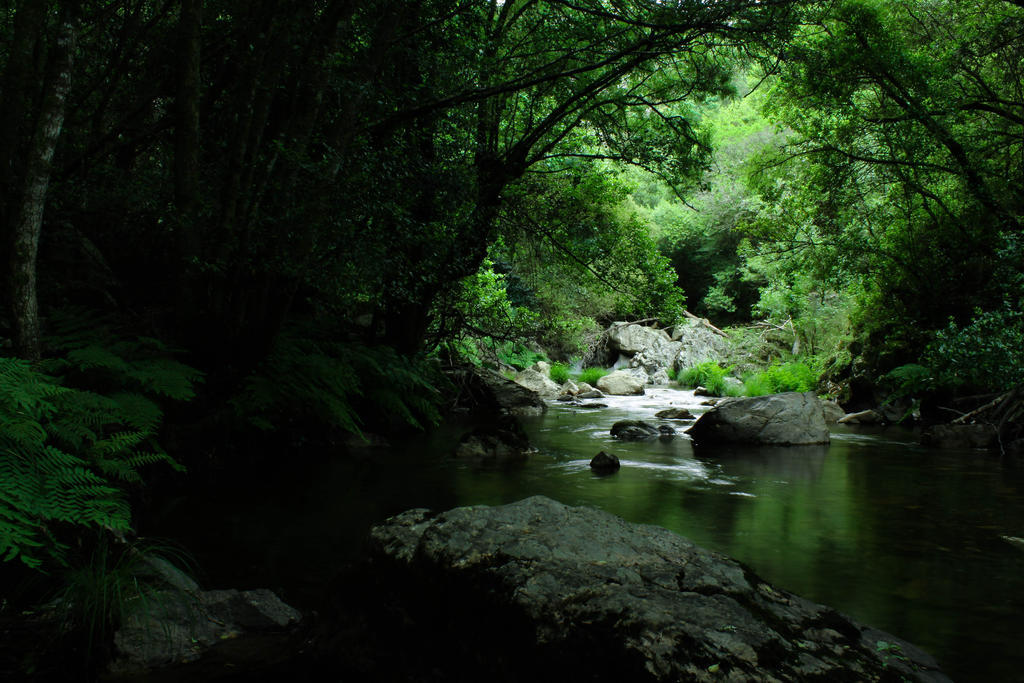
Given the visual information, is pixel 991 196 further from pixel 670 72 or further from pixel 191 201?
pixel 191 201

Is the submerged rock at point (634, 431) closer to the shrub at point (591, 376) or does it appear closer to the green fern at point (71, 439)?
the green fern at point (71, 439)

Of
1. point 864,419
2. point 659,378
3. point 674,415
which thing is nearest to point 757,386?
point 864,419

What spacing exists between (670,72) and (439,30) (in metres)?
6.29

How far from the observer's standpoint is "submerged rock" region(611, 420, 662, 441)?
11461 mm

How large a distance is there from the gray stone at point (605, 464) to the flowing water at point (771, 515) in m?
0.17

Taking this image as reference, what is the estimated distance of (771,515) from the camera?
6.11m

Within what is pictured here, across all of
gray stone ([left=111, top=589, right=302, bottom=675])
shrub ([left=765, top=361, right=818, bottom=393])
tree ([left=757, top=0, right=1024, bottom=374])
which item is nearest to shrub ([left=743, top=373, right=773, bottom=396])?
shrub ([left=765, top=361, right=818, bottom=393])

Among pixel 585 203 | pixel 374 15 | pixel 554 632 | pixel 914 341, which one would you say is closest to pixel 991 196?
pixel 914 341

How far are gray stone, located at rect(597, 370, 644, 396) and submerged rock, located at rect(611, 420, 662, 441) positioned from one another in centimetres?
944

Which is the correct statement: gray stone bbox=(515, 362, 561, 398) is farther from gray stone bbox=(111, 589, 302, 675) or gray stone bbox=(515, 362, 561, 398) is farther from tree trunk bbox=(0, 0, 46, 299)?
gray stone bbox=(111, 589, 302, 675)

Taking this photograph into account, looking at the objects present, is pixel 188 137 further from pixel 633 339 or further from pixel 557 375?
pixel 633 339

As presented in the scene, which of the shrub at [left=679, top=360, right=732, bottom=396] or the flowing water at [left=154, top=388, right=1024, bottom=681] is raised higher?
the shrub at [left=679, top=360, right=732, bottom=396]

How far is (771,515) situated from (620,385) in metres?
15.5

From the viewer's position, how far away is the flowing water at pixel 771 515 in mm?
3826
